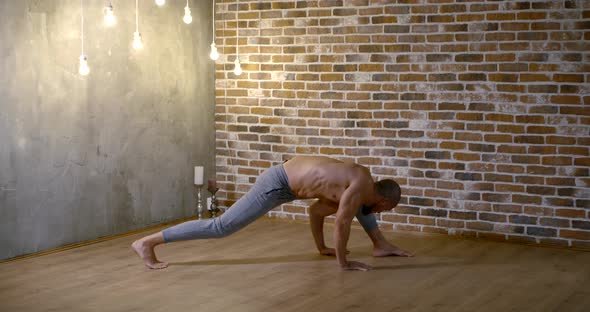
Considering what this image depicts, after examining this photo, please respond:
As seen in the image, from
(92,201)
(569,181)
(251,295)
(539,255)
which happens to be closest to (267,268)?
(251,295)

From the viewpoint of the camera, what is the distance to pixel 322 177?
13.8ft

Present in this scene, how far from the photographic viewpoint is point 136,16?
5.22 metres

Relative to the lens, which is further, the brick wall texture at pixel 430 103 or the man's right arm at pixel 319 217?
the brick wall texture at pixel 430 103

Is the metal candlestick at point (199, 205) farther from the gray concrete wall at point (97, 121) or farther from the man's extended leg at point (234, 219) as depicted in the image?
the man's extended leg at point (234, 219)

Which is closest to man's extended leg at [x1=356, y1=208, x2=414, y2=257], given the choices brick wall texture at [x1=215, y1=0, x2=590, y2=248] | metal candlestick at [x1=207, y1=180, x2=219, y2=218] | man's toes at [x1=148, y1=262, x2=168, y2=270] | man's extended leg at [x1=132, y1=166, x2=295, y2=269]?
man's extended leg at [x1=132, y1=166, x2=295, y2=269]

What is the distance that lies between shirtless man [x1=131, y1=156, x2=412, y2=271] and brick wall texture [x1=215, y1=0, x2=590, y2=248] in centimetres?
115

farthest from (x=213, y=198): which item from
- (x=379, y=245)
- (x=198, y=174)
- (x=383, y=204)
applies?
(x=383, y=204)

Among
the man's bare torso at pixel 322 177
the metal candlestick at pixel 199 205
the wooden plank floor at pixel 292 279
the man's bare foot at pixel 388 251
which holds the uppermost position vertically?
the man's bare torso at pixel 322 177

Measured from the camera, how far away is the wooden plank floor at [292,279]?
3.59m

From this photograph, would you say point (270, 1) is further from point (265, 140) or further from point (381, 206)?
point (381, 206)

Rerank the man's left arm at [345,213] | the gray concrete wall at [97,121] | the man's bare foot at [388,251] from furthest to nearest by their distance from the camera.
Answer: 1. the man's bare foot at [388,251]
2. the gray concrete wall at [97,121]
3. the man's left arm at [345,213]

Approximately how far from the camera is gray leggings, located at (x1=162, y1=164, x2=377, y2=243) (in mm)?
4160

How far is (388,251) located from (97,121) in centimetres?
199

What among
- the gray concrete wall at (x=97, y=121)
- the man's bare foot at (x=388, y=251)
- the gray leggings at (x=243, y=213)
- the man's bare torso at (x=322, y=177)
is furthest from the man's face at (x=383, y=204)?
the gray concrete wall at (x=97, y=121)
